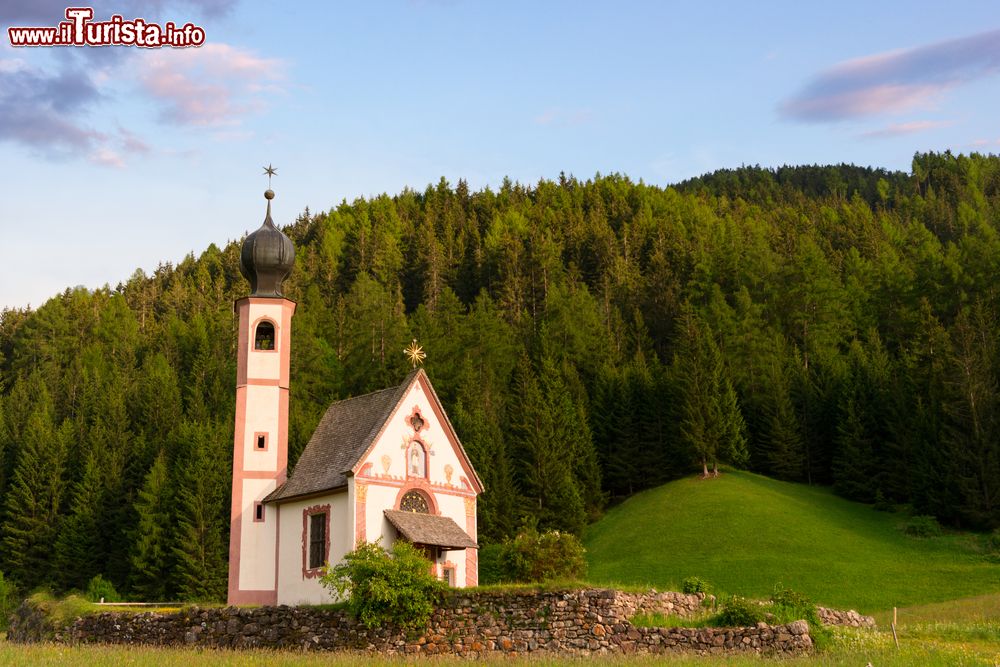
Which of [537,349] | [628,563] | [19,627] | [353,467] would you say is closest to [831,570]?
Answer: [628,563]

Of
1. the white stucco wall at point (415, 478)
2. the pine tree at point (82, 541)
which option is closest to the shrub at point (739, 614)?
the white stucco wall at point (415, 478)

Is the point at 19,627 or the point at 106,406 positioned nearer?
the point at 19,627

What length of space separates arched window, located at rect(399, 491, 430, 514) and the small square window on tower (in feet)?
20.7

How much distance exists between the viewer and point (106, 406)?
7662 centimetres

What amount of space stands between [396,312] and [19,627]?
62954mm

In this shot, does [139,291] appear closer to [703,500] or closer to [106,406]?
[106,406]

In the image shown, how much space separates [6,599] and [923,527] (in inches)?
1998

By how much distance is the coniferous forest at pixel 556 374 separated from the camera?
63.3 meters

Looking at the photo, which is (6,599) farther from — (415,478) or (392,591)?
(392,591)

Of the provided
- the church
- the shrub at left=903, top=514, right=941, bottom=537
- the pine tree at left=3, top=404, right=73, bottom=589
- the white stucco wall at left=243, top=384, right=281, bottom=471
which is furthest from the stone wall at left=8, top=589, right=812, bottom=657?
the shrub at left=903, top=514, right=941, bottom=537

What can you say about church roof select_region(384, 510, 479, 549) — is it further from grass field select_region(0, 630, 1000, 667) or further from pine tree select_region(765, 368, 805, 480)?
pine tree select_region(765, 368, 805, 480)

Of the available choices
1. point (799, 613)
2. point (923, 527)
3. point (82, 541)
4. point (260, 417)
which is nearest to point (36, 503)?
point (82, 541)

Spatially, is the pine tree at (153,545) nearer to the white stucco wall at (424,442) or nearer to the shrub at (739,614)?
the white stucco wall at (424,442)

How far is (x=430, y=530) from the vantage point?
121 ft
